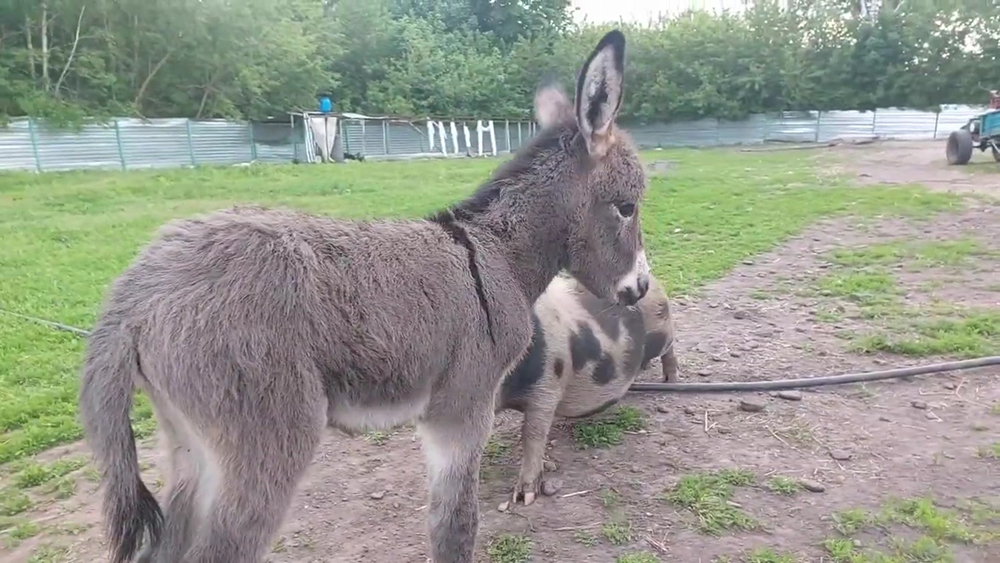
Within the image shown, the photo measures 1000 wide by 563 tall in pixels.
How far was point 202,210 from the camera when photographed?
9930mm

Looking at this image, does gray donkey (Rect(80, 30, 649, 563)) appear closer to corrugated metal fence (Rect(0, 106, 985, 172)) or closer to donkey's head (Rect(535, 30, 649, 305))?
donkey's head (Rect(535, 30, 649, 305))

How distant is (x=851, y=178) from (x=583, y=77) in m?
14.2

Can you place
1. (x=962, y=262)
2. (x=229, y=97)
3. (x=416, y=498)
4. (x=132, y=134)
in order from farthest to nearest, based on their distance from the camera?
(x=229, y=97), (x=132, y=134), (x=962, y=262), (x=416, y=498)

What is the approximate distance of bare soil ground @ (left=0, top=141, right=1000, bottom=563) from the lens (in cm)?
309

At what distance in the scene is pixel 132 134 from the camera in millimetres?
23844

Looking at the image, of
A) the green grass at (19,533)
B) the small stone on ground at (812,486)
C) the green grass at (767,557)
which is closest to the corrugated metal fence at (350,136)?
the green grass at (19,533)

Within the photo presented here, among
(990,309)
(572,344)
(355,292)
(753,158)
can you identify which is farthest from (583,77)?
(753,158)

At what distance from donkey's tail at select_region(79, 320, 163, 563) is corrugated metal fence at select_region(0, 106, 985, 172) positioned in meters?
22.2

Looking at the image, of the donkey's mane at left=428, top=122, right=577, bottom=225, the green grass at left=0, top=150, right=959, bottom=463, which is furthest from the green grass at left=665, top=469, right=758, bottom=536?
the green grass at left=0, top=150, right=959, bottom=463

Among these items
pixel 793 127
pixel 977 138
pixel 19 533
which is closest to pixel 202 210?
pixel 19 533

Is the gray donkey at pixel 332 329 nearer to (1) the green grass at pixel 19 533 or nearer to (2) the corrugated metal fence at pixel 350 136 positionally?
(1) the green grass at pixel 19 533

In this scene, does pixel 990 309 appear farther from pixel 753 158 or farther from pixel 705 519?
pixel 753 158

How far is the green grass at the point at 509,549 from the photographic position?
120 inches

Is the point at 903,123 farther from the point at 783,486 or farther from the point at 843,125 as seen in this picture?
the point at 783,486
